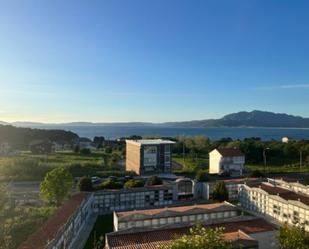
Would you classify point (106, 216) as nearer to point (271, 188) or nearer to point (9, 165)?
point (271, 188)

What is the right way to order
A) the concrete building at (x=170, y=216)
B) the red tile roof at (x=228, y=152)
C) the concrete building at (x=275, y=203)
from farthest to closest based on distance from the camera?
the red tile roof at (x=228, y=152) → the concrete building at (x=275, y=203) → the concrete building at (x=170, y=216)

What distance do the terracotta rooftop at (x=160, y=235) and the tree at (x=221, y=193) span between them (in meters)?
13.5

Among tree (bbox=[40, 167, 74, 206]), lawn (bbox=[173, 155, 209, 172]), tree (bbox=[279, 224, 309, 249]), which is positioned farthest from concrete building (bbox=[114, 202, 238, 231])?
lawn (bbox=[173, 155, 209, 172])

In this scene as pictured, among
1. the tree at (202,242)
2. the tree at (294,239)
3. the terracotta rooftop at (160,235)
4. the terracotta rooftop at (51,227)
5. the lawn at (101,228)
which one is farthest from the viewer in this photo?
the lawn at (101,228)

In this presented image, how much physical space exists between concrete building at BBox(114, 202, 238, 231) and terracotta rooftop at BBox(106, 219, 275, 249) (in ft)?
6.86

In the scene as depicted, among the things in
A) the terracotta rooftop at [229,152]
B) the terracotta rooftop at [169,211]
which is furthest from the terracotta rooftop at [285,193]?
the terracotta rooftop at [229,152]

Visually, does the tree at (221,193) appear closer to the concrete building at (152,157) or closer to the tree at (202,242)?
the concrete building at (152,157)

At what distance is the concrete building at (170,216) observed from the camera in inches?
1129

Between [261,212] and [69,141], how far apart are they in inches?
3308

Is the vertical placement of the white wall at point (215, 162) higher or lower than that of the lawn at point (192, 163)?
higher

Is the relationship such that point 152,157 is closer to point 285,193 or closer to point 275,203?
point 285,193

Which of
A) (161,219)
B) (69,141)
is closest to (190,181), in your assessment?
(161,219)

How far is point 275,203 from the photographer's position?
35.5 metres

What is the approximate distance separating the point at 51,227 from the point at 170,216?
32.6ft
